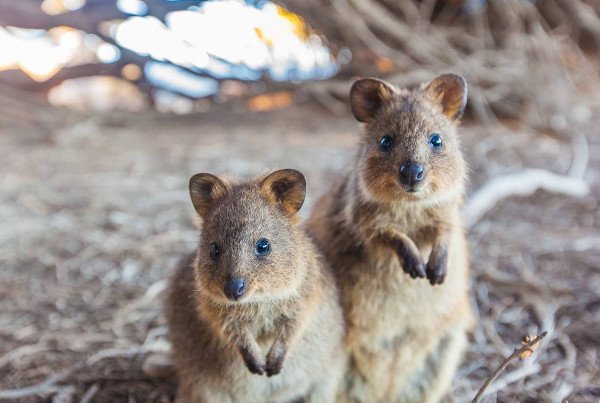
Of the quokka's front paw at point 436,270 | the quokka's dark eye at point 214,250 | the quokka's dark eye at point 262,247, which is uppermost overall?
the quokka's front paw at point 436,270

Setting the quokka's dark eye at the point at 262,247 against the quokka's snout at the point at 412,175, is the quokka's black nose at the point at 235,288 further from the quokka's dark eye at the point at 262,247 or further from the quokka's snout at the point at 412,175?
the quokka's snout at the point at 412,175

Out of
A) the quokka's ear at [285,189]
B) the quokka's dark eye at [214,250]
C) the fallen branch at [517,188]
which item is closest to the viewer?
the quokka's dark eye at [214,250]

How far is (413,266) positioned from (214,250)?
81 cm

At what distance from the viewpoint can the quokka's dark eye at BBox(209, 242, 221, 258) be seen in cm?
242

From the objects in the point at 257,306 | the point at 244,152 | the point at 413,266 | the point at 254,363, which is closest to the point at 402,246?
the point at 413,266

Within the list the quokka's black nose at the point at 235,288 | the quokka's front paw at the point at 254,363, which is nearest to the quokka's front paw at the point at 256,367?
the quokka's front paw at the point at 254,363

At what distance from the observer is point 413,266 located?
2631mm

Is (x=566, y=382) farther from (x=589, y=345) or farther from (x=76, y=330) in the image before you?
(x=76, y=330)

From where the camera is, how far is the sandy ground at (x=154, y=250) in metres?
3.31

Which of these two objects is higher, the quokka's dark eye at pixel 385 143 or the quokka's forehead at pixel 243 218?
the quokka's dark eye at pixel 385 143

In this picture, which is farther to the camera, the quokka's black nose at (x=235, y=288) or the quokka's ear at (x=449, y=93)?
the quokka's ear at (x=449, y=93)

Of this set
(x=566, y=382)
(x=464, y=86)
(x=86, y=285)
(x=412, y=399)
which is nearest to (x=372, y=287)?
(x=412, y=399)

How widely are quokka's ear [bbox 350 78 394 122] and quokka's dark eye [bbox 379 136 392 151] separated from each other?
24cm

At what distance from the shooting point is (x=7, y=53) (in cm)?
716
